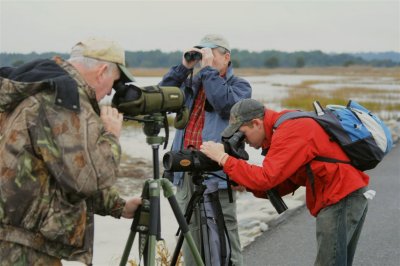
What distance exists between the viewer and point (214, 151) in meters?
3.25

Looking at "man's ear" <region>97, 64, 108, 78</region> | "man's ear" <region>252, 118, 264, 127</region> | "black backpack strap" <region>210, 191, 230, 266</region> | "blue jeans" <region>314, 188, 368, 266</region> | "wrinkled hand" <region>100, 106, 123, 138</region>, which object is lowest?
"black backpack strap" <region>210, 191, 230, 266</region>

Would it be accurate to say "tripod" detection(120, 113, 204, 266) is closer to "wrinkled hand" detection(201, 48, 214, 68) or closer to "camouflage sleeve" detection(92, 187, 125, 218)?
"camouflage sleeve" detection(92, 187, 125, 218)

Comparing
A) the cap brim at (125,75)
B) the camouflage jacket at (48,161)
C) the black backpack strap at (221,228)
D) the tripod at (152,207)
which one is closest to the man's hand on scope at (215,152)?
the tripod at (152,207)

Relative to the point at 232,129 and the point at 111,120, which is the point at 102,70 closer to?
the point at 111,120

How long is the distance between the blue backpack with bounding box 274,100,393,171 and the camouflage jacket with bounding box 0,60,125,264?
1.20m

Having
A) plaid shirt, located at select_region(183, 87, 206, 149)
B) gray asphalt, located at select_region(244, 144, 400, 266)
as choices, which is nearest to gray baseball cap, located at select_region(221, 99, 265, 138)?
plaid shirt, located at select_region(183, 87, 206, 149)

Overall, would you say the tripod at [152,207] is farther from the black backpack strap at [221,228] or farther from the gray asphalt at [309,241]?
the gray asphalt at [309,241]

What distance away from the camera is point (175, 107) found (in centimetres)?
288

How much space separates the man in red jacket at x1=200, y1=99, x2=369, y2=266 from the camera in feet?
10.00

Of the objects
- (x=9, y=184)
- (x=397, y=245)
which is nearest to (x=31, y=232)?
(x=9, y=184)

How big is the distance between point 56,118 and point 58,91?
10 cm

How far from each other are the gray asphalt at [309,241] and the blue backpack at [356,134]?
83.4 inches

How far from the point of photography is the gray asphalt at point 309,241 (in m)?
5.14

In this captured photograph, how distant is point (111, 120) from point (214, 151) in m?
0.92
